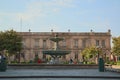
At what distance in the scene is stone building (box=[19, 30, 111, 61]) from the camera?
2879 inches

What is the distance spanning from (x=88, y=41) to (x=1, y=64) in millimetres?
51285

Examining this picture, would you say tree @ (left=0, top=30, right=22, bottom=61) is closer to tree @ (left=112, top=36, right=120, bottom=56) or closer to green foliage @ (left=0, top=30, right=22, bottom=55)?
green foliage @ (left=0, top=30, right=22, bottom=55)

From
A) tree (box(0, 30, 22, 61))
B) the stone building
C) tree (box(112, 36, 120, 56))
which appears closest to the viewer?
tree (box(0, 30, 22, 61))

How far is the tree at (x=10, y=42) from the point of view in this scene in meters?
57.3

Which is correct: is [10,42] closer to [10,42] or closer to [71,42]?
[10,42]

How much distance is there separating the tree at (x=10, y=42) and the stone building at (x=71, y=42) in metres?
13.7

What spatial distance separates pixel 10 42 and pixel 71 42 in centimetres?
2001

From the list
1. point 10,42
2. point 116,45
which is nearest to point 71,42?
point 116,45

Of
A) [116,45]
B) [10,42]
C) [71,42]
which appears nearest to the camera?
[10,42]

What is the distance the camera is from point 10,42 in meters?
57.5

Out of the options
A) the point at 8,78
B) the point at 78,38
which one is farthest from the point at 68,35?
the point at 8,78

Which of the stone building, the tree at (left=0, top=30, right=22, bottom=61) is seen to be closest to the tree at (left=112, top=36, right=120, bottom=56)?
the stone building

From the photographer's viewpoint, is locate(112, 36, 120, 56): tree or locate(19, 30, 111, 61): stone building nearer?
locate(112, 36, 120, 56): tree

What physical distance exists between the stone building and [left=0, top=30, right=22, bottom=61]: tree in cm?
1372
